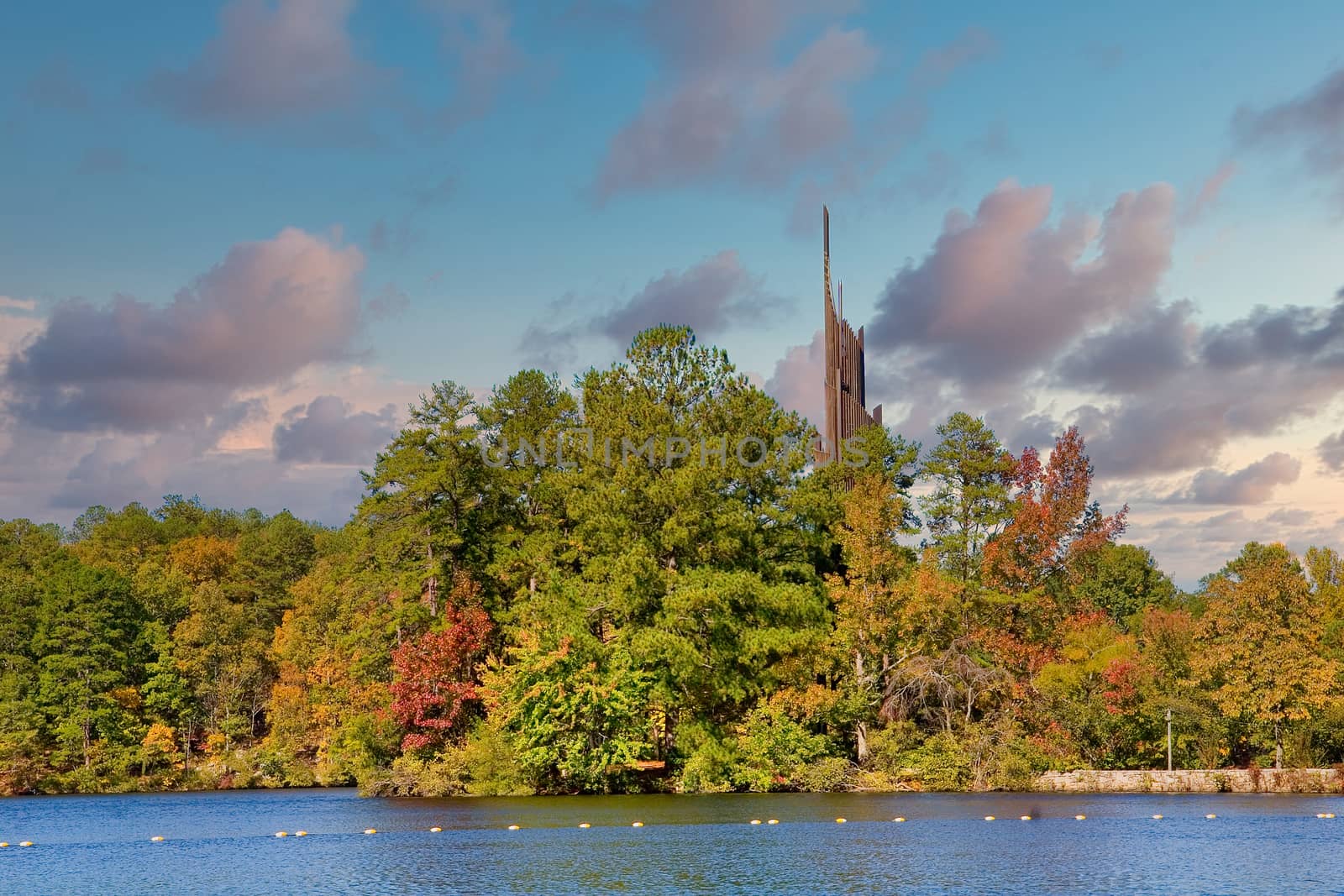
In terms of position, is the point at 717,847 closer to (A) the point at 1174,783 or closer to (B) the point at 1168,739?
(A) the point at 1174,783

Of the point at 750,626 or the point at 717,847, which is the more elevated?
the point at 750,626

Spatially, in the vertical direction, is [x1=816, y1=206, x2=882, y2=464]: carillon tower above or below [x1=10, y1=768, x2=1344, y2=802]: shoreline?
above

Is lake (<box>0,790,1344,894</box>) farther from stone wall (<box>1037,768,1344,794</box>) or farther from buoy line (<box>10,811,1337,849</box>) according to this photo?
stone wall (<box>1037,768,1344,794</box>)

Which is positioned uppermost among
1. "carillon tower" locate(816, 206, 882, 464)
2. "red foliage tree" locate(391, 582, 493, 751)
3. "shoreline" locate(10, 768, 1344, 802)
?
"carillon tower" locate(816, 206, 882, 464)

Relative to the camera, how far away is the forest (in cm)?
4912

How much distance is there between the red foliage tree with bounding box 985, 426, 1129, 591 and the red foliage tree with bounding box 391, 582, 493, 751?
2257 cm

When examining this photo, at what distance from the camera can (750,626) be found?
50688 mm

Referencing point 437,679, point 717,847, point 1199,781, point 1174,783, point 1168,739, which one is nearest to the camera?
point 717,847

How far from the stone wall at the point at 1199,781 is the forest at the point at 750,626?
1.32 m

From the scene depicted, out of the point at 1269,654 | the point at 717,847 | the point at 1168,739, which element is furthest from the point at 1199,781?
the point at 717,847

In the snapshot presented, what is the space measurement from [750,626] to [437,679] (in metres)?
13.7

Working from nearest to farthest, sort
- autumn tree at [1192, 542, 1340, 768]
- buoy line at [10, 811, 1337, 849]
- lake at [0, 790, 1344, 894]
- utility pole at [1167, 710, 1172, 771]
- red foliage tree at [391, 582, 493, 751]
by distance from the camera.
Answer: lake at [0, 790, 1344, 894] < buoy line at [10, 811, 1337, 849] < autumn tree at [1192, 542, 1340, 768] < utility pole at [1167, 710, 1172, 771] < red foliage tree at [391, 582, 493, 751]

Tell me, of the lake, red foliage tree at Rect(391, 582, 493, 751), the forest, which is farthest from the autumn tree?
red foliage tree at Rect(391, 582, 493, 751)

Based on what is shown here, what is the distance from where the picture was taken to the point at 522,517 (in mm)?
59812
